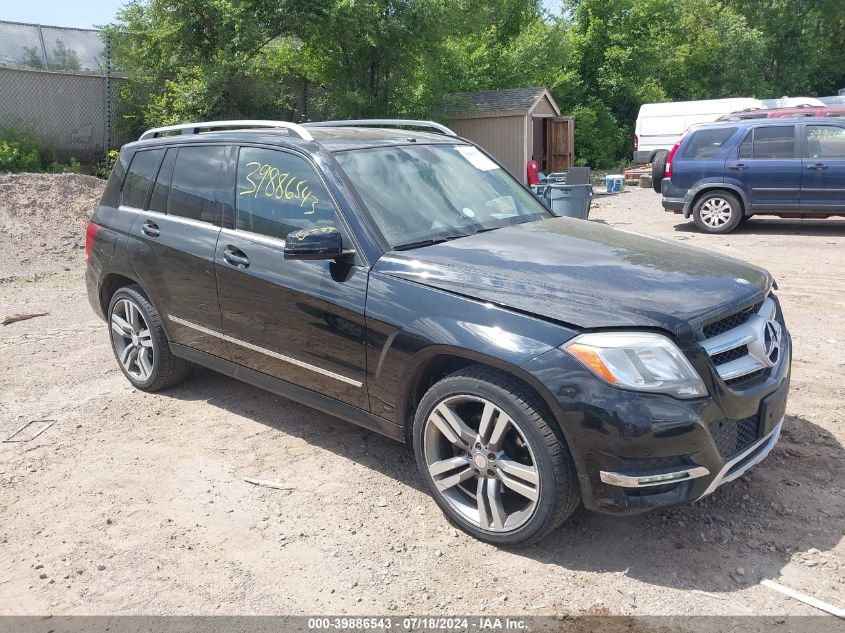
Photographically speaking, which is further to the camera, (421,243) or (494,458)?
(421,243)

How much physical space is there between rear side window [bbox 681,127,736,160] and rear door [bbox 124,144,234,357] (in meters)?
9.93

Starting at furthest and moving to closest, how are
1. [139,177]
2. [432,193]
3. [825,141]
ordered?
[825,141] → [139,177] → [432,193]

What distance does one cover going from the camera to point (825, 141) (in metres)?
11.8

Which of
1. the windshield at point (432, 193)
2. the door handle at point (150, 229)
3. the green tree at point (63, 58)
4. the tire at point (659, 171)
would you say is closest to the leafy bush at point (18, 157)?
the green tree at point (63, 58)

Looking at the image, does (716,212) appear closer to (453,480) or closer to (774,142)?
(774,142)

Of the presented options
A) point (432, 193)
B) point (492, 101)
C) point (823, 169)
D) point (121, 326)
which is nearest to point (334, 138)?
point (432, 193)

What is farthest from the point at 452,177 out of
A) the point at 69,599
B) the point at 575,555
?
the point at 69,599

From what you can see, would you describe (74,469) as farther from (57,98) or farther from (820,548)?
(57,98)

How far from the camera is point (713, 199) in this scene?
12.5 meters

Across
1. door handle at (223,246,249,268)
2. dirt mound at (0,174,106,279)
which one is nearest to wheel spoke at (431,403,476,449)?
door handle at (223,246,249,268)

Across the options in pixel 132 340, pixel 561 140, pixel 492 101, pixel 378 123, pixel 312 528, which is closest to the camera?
pixel 312 528

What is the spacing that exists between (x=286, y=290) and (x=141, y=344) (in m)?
1.86

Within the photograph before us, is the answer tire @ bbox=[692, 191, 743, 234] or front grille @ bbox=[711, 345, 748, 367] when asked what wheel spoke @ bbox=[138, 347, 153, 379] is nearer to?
front grille @ bbox=[711, 345, 748, 367]

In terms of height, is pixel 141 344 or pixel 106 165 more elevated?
pixel 106 165
